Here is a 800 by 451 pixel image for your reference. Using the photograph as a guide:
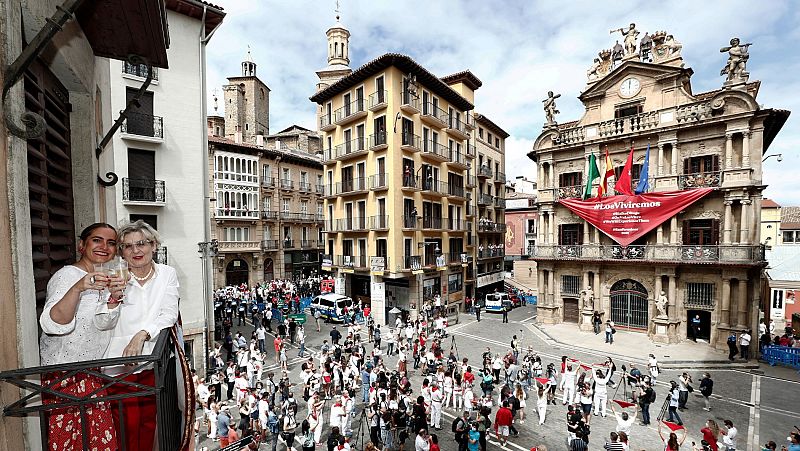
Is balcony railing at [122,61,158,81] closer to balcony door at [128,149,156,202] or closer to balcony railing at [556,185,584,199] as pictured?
balcony door at [128,149,156,202]

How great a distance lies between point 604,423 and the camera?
13086 millimetres

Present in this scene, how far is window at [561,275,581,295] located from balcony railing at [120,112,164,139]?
90.1 feet

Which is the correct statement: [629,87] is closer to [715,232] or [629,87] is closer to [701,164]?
[701,164]

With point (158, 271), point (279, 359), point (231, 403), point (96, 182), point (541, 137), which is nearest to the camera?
point (158, 271)

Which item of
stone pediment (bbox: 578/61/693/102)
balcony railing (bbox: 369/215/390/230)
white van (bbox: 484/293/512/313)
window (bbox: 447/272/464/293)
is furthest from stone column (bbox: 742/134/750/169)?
balcony railing (bbox: 369/215/390/230)

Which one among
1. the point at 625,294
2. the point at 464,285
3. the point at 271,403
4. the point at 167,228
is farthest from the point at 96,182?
the point at 464,285

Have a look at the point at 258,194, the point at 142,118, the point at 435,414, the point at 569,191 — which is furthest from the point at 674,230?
the point at 258,194

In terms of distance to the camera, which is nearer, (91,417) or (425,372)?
(91,417)

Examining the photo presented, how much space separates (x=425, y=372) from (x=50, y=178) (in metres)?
16.7

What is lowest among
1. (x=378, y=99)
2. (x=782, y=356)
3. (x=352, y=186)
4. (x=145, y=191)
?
(x=782, y=356)

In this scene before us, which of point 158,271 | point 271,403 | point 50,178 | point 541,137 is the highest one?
point 541,137

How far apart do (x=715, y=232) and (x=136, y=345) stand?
96.0ft

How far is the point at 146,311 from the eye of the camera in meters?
2.65

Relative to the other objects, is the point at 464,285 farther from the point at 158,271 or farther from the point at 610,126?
the point at 158,271
